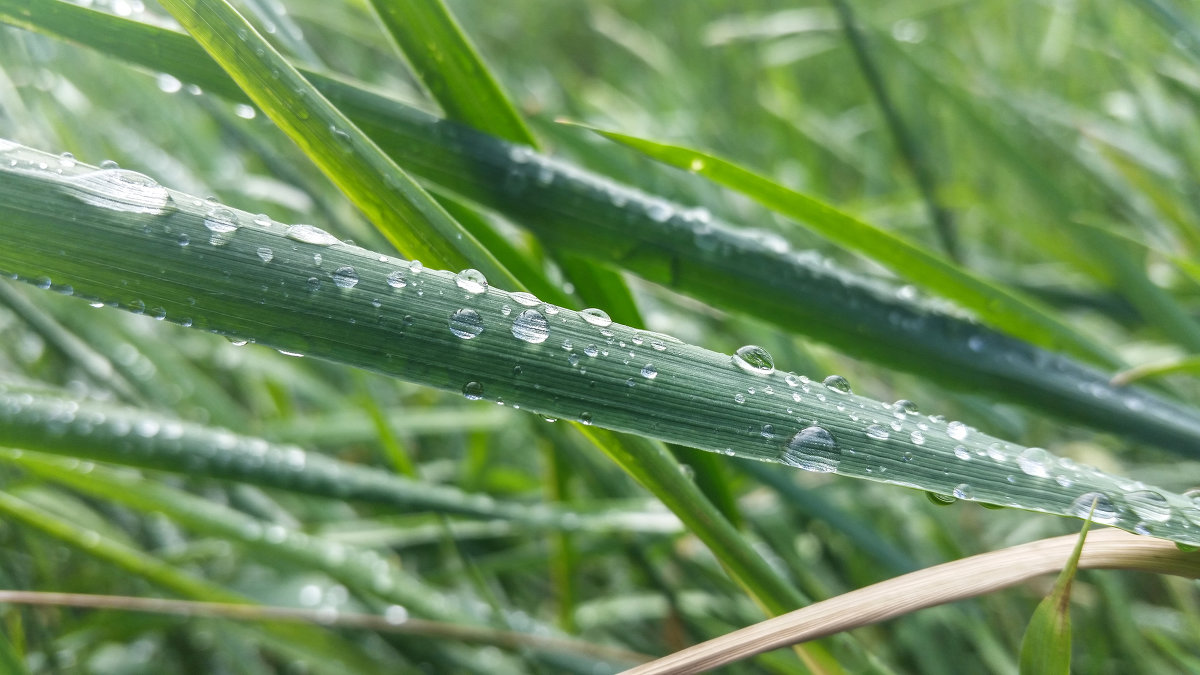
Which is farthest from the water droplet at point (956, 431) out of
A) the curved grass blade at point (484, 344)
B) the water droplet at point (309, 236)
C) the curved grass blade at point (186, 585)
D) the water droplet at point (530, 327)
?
the curved grass blade at point (186, 585)

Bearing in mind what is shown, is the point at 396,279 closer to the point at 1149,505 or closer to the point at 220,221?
the point at 220,221

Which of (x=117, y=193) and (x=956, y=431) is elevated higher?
(x=956, y=431)

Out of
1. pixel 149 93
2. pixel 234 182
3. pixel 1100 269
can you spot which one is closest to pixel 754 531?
pixel 1100 269

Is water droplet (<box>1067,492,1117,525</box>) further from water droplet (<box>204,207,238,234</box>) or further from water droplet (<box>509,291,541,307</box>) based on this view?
water droplet (<box>204,207,238,234</box>)

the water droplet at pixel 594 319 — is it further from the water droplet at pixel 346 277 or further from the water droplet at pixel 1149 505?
the water droplet at pixel 1149 505

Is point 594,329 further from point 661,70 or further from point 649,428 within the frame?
point 661,70

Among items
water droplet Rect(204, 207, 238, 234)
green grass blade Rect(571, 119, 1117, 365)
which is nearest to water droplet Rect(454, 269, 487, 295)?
water droplet Rect(204, 207, 238, 234)

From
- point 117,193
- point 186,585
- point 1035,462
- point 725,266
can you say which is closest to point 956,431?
point 1035,462
